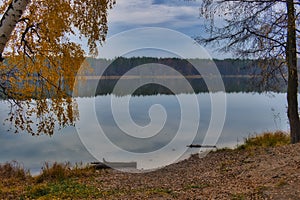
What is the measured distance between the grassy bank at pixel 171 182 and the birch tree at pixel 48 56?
162cm

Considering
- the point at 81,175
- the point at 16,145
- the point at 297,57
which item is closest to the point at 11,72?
the point at 81,175

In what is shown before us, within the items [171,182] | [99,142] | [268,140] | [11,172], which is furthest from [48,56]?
[99,142]

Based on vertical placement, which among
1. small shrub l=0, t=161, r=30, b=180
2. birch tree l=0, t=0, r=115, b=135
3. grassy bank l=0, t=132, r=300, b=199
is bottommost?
small shrub l=0, t=161, r=30, b=180

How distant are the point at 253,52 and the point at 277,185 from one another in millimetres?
5173

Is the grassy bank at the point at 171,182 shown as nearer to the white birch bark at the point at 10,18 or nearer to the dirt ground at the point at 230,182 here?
the dirt ground at the point at 230,182

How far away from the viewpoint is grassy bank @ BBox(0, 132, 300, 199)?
5.20m

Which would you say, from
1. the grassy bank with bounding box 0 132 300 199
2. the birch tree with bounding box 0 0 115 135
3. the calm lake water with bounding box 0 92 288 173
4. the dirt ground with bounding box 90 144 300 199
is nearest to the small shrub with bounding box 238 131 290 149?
the calm lake water with bounding box 0 92 288 173

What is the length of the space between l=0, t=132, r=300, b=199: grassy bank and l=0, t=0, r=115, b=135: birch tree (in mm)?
1621

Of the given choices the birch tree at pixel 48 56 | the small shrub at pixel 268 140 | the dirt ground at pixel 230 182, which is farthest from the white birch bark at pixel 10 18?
the small shrub at pixel 268 140

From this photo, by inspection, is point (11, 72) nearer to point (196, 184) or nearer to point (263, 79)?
point (196, 184)

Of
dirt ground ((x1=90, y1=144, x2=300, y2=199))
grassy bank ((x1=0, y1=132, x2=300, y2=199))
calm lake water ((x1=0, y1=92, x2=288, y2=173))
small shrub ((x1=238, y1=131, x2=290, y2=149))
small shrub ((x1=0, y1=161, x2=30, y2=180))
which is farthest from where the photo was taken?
calm lake water ((x1=0, y1=92, x2=288, y2=173))

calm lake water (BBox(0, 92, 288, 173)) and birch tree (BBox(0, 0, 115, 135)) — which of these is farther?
calm lake water (BBox(0, 92, 288, 173))

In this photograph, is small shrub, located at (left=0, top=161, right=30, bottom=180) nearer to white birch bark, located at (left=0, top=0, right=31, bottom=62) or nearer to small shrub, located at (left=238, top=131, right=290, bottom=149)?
white birch bark, located at (left=0, top=0, right=31, bottom=62)

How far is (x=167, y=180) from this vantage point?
7.34 m
